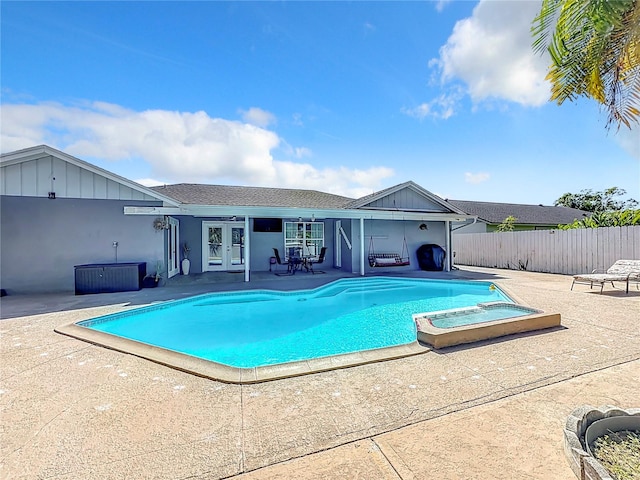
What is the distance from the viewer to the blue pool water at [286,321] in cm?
564

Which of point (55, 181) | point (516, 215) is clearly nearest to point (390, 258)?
point (55, 181)

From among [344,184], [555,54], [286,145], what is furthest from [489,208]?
[555,54]

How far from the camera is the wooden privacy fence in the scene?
11203 mm

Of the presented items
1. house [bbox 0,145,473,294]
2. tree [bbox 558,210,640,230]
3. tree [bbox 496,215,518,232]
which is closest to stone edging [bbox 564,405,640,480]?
house [bbox 0,145,473,294]

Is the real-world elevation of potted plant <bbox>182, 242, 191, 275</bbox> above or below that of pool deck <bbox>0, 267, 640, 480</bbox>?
above

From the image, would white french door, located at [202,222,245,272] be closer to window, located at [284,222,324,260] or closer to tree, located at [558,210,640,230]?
window, located at [284,222,324,260]

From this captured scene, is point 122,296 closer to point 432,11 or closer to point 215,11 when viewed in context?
point 215,11

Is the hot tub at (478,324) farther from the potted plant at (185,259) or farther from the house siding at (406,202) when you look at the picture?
the potted plant at (185,259)

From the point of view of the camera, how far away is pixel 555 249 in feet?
43.6

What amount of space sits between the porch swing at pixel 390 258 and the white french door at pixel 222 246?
19.7ft

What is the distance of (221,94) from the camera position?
11.6 m

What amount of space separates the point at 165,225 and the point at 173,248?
2.26m

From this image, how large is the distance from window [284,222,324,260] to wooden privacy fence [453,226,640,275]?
29.8 ft

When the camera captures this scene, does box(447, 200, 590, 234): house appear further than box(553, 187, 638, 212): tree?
No
